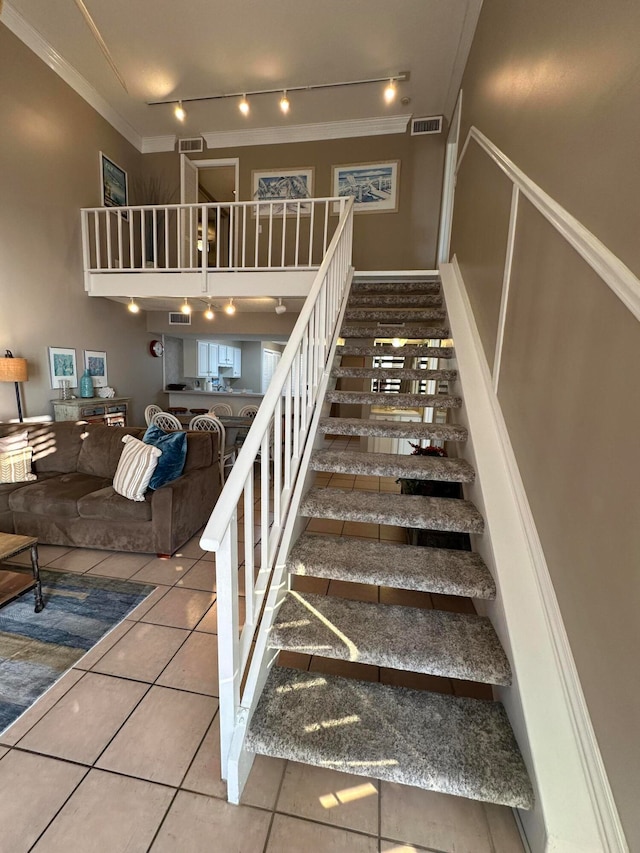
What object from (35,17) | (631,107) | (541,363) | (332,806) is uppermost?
(35,17)

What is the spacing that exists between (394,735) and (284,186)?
20.7 feet

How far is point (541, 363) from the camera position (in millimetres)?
1369

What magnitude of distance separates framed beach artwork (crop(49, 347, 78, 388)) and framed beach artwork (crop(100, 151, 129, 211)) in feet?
7.13

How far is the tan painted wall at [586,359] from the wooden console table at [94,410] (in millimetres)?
4197

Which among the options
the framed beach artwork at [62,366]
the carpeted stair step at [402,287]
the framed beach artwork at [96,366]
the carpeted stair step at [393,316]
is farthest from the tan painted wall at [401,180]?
the framed beach artwork at [62,366]

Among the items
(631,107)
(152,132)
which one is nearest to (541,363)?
(631,107)

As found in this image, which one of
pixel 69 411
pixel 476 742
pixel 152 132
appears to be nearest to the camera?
pixel 476 742

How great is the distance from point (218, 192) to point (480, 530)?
7.89 metres

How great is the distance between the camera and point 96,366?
5.14 m

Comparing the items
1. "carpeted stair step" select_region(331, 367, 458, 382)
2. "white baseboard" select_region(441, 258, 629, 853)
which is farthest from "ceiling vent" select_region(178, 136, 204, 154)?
"white baseboard" select_region(441, 258, 629, 853)

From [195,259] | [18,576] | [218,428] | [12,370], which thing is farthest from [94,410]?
[18,576]

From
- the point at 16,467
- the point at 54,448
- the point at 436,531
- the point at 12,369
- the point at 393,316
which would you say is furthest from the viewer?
the point at 12,369

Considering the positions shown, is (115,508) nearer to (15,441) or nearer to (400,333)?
(15,441)

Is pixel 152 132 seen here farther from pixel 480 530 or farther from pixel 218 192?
pixel 480 530
